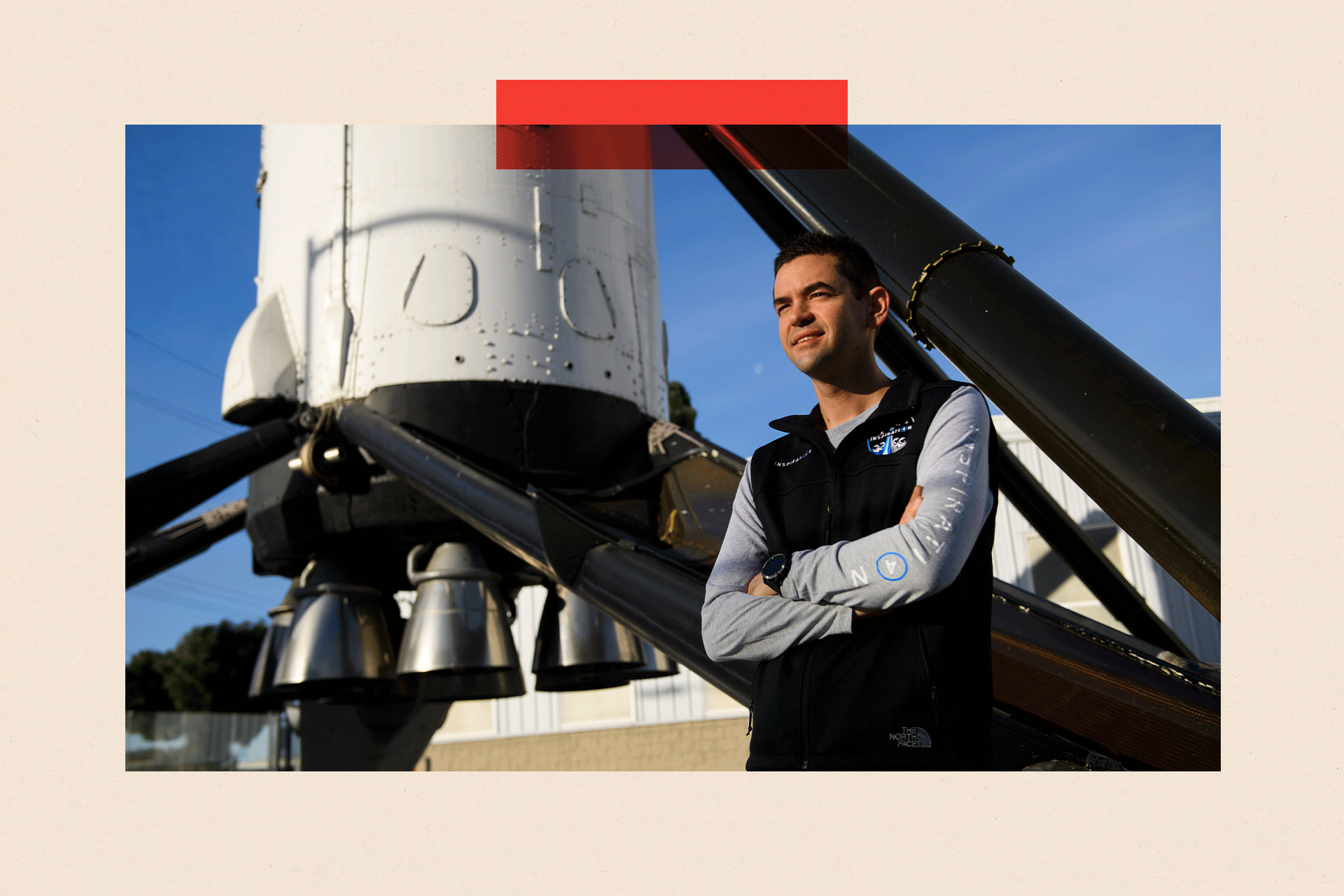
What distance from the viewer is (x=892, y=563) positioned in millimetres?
1743

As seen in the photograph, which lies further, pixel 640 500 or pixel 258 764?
pixel 258 764

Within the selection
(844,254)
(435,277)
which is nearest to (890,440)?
(844,254)

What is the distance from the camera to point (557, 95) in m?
3.41

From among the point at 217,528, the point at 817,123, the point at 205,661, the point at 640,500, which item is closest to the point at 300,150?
the point at 217,528

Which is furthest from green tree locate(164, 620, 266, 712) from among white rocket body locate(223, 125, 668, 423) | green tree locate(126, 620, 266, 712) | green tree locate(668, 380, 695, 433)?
white rocket body locate(223, 125, 668, 423)

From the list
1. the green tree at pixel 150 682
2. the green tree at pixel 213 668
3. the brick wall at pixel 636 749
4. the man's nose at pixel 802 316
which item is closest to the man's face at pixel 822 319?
the man's nose at pixel 802 316

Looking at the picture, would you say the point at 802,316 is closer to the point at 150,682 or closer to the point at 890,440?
the point at 890,440

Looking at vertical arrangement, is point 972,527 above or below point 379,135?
below

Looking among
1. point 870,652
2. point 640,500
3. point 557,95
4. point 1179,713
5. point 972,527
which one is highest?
point 557,95

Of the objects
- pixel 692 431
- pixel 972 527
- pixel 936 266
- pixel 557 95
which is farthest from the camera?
pixel 692 431

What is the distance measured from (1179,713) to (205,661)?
2394 cm

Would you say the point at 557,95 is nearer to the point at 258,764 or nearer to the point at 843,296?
the point at 843,296

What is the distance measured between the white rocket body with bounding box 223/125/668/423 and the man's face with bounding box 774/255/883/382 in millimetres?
3521

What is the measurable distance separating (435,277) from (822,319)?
3806 mm
